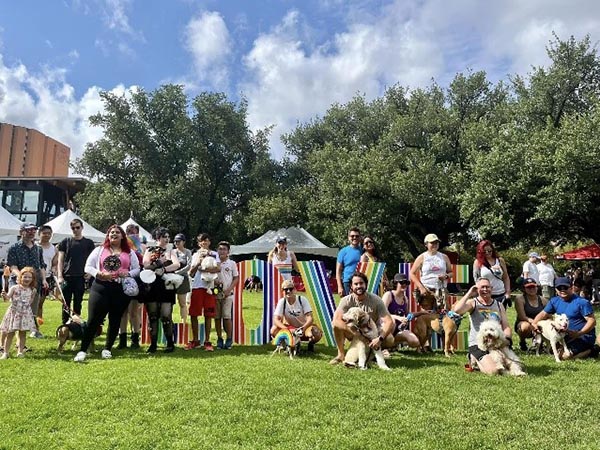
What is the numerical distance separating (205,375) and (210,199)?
1118 inches

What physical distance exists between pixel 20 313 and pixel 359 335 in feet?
15.0

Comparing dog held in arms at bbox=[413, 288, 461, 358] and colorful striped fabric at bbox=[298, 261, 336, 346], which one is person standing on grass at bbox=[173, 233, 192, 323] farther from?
dog held in arms at bbox=[413, 288, 461, 358]

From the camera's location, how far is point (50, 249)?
8.88 meters

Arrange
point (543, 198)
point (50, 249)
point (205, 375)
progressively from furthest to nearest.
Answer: point (543, 198) → point (50, 249) → point (205, 375)

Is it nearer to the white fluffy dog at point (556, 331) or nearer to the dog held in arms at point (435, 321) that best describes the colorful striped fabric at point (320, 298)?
the dog held in arms at point (435, 321)

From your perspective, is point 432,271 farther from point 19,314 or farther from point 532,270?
point 532,270

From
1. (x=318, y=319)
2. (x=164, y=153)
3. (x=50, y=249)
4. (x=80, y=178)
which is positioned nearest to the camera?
(x=318, y=319)

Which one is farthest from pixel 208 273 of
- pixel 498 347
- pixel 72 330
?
pixel 498 347

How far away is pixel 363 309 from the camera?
21.4ft

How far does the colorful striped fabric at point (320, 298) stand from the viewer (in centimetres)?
794

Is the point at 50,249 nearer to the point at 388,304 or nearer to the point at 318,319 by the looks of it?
the point at 318,319

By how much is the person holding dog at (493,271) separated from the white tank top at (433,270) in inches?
20.2

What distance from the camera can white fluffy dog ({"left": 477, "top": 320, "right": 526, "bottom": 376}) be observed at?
19.4 feet

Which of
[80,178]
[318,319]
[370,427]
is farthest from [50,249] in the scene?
[80,178]
